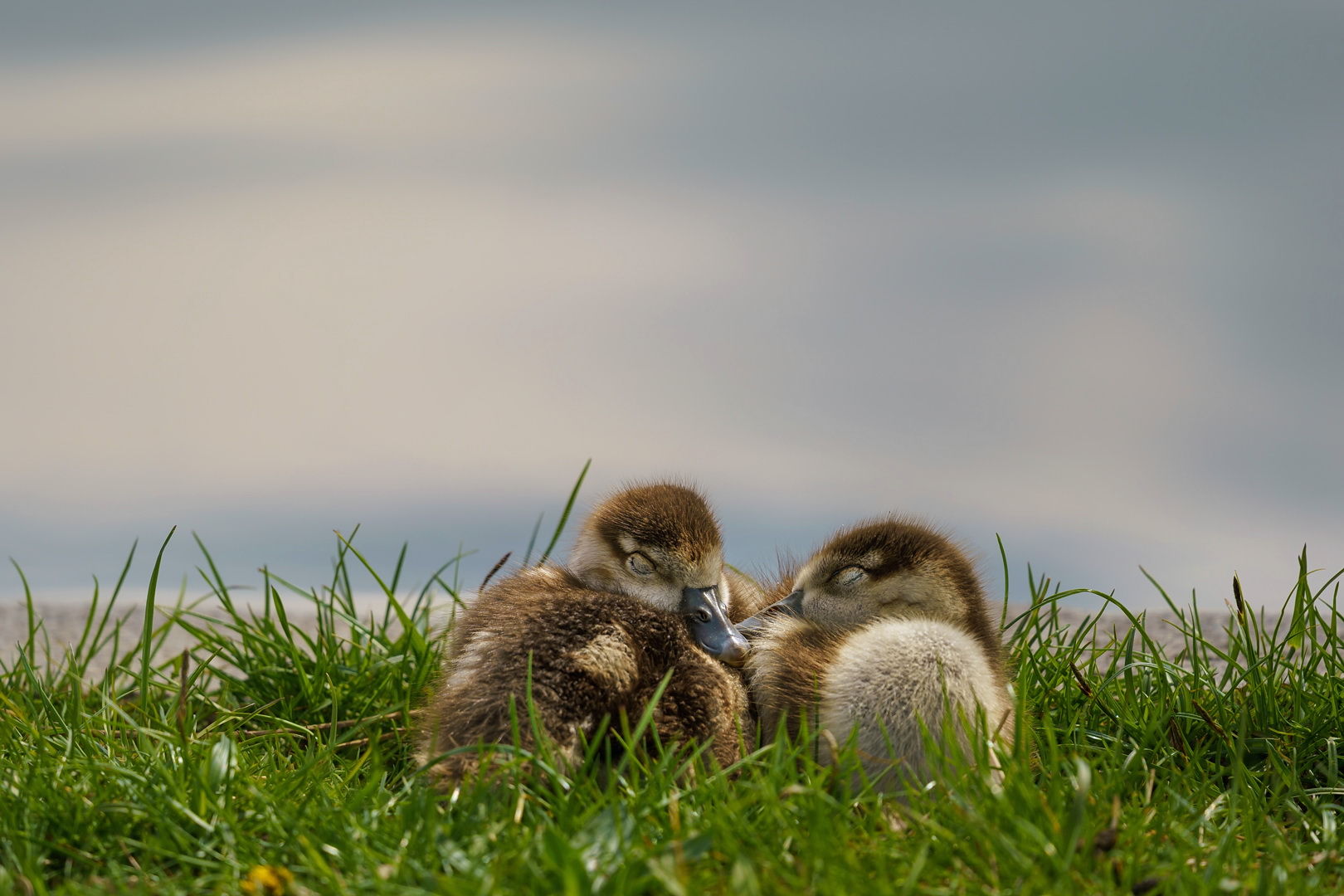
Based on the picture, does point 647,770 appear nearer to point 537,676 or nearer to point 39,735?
point 537,676

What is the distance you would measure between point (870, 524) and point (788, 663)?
64cm

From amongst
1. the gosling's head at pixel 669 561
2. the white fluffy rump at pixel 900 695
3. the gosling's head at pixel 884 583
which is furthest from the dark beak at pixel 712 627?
the white fluffy rump at pixel 900 695

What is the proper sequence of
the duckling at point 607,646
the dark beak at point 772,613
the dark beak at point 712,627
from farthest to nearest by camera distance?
the dark beak at point 772,613, the dark beak at point 712,627, the duckling at point 607,646

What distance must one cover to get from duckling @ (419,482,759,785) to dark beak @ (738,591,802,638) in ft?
0.34

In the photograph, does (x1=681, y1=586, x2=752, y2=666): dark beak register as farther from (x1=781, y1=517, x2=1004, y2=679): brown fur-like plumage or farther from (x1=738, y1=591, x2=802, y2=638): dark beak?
(x1=781, y1=517, x2=1004, y2=679): brown fur-like plumage

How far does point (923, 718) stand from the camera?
2.89 m

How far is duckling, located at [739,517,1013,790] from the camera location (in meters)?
2.89

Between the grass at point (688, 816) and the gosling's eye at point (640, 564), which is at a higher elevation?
the gosling's eye at point (640, 564)

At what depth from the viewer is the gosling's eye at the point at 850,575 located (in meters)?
3.41

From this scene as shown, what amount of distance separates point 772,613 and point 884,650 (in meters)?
0.56

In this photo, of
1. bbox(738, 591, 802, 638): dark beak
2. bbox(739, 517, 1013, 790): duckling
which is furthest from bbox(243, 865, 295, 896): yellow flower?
bbox(738, 591, 802, 638): dark beak

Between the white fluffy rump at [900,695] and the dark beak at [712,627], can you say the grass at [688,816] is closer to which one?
the white fluffy rump at [900,695]

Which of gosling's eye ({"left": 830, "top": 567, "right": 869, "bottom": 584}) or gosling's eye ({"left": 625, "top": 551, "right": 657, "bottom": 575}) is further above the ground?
gosling's eye ({"left": 625, "top": 551, "right": 657, "bottom": 575})

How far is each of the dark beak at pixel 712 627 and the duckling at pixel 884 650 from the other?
0.06 m
